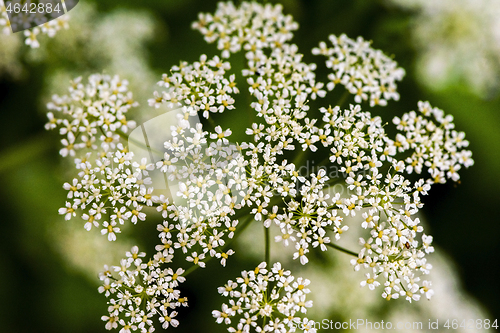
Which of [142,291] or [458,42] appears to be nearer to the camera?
[142,291]

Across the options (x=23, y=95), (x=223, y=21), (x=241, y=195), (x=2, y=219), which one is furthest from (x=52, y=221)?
(x=223, y=21)

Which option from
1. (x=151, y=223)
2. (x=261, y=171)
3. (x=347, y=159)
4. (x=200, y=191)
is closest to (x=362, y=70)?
(x=347, y=159)

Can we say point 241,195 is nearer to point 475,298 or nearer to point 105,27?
point 105,27

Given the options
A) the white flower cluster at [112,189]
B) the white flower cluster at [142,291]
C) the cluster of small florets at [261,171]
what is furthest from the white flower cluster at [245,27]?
the white flower cluster at [142,291]

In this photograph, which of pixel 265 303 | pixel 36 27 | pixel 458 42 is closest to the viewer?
pixel 265 303

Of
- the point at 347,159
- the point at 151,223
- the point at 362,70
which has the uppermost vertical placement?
the point at 362,70

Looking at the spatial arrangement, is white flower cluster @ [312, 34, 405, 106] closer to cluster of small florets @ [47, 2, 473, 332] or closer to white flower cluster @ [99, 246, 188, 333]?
cluster of small florets @ [47, 2, 473, 332]

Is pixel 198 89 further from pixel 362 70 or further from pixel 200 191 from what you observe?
pixel 362 70

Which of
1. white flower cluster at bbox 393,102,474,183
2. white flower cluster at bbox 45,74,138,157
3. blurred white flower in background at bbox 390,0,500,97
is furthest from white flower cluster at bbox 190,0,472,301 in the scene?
white flower cluster at bbox 45,74,138,157
